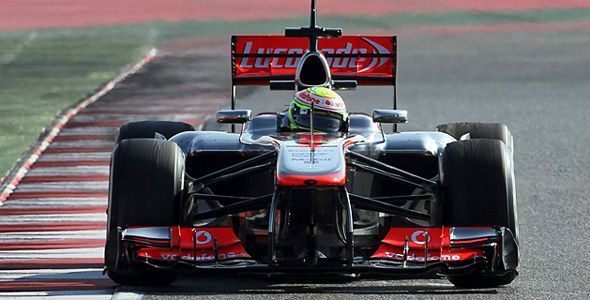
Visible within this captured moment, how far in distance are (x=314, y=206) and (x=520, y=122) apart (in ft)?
41.5

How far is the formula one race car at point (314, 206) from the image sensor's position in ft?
36.6

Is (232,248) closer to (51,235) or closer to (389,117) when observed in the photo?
(389,117)

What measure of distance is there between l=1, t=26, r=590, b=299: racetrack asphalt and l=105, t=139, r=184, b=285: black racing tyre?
134 mm

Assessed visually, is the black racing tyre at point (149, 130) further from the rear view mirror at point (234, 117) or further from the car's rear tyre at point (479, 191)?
the car's rear tyre at point (479, 191)

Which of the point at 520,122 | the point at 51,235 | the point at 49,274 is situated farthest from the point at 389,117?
the point at 520,122

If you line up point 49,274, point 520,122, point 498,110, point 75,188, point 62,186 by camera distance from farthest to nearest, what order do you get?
point 498,110, point 520,122, point 62,186, point 75,188, point 49,274

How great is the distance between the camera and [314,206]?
11.3m

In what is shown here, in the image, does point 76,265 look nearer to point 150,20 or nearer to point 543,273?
point 543,273

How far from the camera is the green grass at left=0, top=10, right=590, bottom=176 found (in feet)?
78.2

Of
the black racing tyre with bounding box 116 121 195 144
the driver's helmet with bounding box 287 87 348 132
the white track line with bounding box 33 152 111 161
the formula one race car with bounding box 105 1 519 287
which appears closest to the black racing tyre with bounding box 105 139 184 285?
the formula one race car with bounding box 105 1 519 287

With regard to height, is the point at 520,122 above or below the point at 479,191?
below

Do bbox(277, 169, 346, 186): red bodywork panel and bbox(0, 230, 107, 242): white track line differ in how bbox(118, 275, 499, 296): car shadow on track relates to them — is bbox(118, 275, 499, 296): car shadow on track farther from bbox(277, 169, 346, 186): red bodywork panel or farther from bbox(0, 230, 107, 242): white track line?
bbox(0, 230, 107, 242): white track line

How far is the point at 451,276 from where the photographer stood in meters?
11.4

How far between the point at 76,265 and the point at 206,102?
1271 cm
